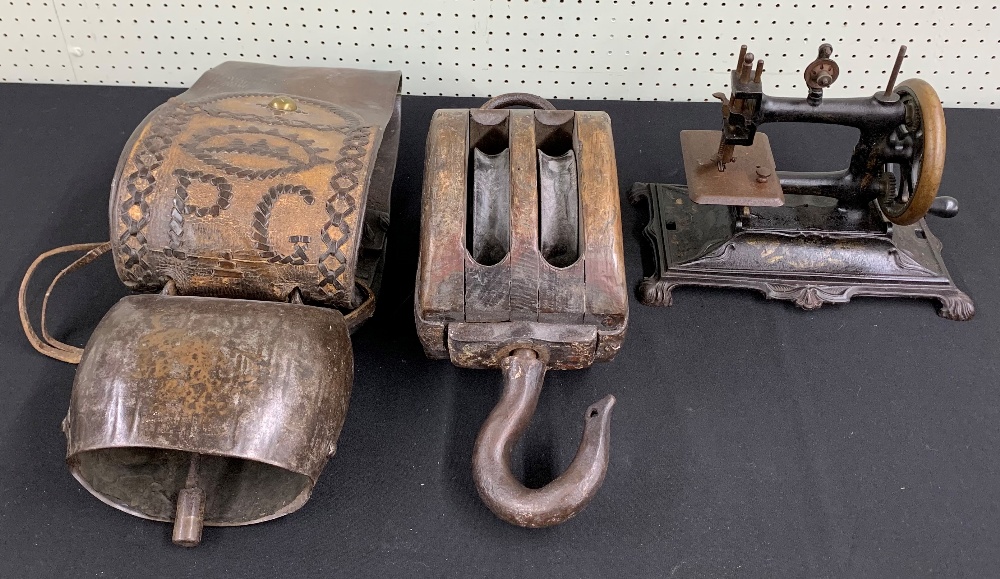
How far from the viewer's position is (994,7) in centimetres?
188

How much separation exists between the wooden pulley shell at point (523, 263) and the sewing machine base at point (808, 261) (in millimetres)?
389

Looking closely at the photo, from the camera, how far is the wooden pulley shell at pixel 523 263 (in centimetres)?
128

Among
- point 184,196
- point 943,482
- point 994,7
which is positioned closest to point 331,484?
point 184,196

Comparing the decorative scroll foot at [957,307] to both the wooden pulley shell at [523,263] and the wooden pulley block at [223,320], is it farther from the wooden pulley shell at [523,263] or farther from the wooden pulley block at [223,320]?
the wooden pulley block at [223,320]

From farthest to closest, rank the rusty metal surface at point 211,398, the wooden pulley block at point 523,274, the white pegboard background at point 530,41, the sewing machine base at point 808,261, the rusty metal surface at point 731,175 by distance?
the white pegboard background at point 530,41, the sewing machine base at point 808,261, the rusty metal surface at point 731,175, the wooden pulley block at point 523,274, the rusty metal surface at point 211,398

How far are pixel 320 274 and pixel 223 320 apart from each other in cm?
19

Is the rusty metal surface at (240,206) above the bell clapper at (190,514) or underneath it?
above

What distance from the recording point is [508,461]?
131 cm

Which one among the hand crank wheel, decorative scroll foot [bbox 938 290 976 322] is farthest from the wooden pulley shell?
decorative scroll foot [bbox 938 290 976 322]

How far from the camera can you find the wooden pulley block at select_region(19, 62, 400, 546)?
117 cm

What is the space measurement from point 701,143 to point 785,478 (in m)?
0.72

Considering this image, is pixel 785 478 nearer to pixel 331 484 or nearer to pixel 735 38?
pixel 331 484

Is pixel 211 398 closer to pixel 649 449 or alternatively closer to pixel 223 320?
pixel 223 320

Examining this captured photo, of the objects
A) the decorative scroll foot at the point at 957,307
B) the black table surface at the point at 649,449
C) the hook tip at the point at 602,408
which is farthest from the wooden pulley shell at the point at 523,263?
the decorative scroll foot at the point at 957,307
